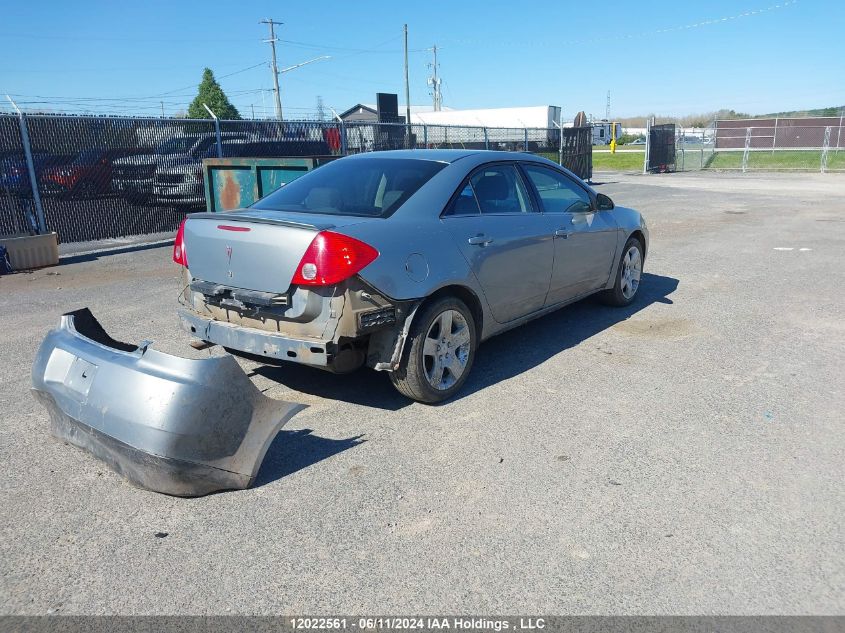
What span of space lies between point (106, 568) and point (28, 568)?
329 mm

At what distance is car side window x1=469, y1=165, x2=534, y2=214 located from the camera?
4.99 meters

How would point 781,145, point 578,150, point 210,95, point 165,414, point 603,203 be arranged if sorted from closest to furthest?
1. point 165,414
2. point 603,203
3. point 578,150
4. point 781,145
5. point 210,95

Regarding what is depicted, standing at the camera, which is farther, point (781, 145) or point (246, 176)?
point (781, 145)

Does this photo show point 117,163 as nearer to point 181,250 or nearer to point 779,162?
point 181,250

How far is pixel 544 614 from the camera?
259 cm

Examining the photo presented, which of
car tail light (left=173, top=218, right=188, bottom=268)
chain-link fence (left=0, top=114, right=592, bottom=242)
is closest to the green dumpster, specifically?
chain-link fence (left=0, top=114, right=592, bottom=242)

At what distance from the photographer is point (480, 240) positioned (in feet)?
15.5

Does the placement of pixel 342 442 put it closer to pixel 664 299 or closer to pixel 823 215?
pixel 664 299

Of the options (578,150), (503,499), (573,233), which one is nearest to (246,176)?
(573,233)

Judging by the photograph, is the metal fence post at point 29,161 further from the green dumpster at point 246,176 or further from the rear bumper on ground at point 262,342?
the rear bumper on ground at point 262,342

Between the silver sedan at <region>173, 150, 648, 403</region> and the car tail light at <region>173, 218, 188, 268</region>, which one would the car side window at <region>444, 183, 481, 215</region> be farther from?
the car tail light at <region>173, 218, 188, 268</region>

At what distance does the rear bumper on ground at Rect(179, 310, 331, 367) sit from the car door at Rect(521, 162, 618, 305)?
2410mm

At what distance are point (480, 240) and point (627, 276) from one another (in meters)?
2.85

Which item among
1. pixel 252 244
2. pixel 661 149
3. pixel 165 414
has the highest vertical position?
pixel 252 244
